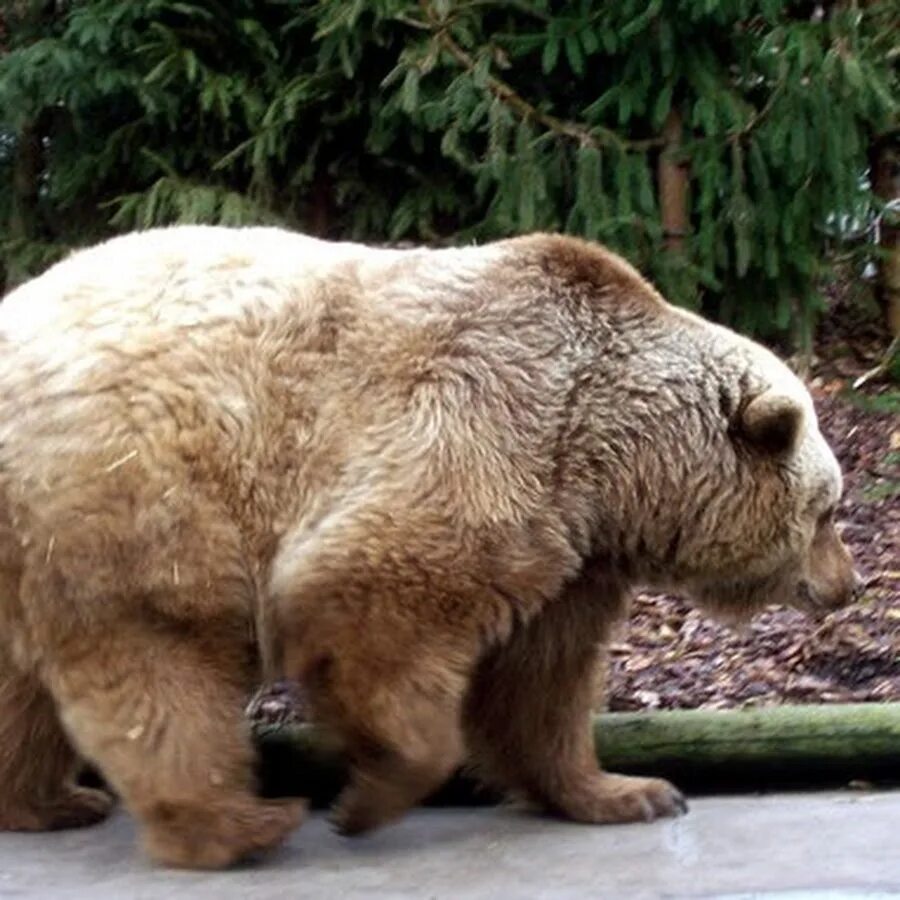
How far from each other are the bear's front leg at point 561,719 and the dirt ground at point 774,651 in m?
0.19

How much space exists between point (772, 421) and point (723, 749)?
3.13 ft

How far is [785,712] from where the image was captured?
5578 mm

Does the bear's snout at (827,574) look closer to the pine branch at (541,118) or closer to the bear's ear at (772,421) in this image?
the bear's ear at (772,421)

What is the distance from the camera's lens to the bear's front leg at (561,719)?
17.3 ft

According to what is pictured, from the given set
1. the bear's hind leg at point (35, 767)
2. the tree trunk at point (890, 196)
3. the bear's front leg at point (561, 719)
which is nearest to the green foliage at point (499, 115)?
the tree trunk at point (890, 196)

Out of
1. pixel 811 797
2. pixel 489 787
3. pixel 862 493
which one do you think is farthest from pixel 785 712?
pixel 862 493

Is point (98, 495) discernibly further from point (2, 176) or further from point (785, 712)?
point (2, 176)

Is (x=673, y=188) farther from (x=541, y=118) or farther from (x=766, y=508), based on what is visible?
(x=766, y=508)

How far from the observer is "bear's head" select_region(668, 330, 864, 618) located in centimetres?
524

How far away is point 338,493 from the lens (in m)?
4.81

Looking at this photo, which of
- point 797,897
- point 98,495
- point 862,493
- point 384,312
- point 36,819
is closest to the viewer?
point 797,897

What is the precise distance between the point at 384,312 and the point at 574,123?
162 inches

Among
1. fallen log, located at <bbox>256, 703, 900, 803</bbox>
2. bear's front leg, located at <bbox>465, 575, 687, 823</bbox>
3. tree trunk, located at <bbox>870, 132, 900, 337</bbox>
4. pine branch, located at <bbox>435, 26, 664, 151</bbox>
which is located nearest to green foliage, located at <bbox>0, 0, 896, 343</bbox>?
pine branch, located at <bbox>435, 26, 664, 151</bbox>

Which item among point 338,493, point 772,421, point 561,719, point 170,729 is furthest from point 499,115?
point 170,729
